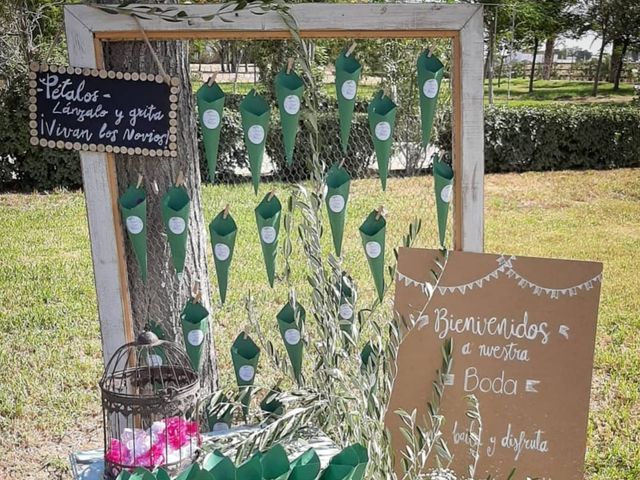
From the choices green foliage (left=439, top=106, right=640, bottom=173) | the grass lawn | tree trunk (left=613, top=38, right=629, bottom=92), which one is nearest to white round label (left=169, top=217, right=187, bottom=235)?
the grass lawn

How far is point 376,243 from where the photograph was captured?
186cm

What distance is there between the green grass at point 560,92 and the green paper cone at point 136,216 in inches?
690

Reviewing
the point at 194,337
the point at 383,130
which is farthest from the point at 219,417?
the point at 383,130

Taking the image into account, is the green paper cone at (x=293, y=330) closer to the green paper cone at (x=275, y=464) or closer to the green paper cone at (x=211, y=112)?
the green paper cone at (x=211, y=112)

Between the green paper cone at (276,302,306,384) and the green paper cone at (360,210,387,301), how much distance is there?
0.24 meters

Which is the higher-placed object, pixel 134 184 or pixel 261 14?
pixel 261 14

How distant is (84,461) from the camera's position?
1.67 meters

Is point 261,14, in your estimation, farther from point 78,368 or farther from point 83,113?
point 78,368

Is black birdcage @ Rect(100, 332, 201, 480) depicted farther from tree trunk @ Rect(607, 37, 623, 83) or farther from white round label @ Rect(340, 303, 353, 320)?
tree trunk @ Rect(607, 37, 623, 83)

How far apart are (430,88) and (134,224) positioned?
0.78 meters

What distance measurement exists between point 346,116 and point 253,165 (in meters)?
0.25

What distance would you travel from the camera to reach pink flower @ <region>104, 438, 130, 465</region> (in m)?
1.55

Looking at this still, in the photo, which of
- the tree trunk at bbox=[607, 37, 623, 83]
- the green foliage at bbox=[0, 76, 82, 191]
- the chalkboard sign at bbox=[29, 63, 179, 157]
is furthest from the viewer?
the tree trunk at bbox=[607, 37, 623, 83]

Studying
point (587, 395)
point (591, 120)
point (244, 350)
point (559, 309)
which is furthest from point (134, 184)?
point (591, 120)
